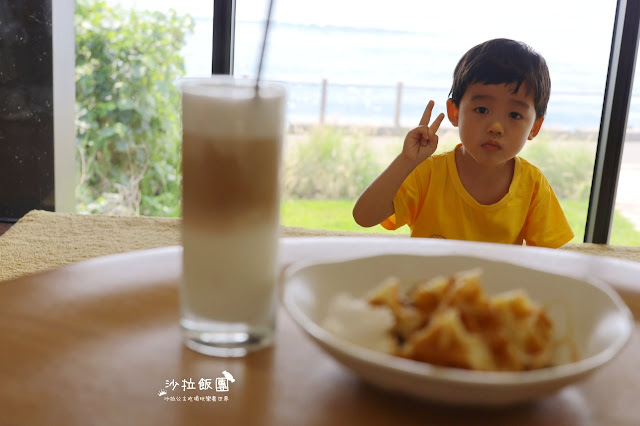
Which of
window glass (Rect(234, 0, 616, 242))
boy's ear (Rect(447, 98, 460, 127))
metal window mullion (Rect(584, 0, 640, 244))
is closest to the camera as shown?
boy's ear (Rect(447, 98, 460, 127))

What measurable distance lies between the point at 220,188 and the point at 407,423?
0.24 m

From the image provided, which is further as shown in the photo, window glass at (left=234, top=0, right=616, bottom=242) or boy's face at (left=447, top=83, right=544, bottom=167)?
window glass at (left=234, top=0, right=616, bottom=242)

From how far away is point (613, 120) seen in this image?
8.89 ft

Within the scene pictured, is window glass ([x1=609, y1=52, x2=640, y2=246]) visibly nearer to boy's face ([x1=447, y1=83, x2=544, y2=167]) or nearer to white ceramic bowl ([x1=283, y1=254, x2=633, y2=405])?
boy's face ([x1=447, y1=83, x2=544, y2=167])

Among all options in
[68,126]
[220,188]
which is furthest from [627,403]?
[68,126]

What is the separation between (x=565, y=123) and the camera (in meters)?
3.63

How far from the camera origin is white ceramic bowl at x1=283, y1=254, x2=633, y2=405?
0.46 meters

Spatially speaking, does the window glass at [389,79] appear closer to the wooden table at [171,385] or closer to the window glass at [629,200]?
the window glass at [629,200]

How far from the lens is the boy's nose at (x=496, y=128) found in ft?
5.05

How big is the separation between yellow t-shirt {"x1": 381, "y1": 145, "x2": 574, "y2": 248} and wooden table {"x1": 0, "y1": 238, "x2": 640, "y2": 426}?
937 mm

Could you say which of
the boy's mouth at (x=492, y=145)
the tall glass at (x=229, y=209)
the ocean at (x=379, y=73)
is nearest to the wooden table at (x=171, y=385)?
the tall glass at (x=229, y=209)

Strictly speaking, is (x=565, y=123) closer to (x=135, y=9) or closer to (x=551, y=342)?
(x=135, y=9)

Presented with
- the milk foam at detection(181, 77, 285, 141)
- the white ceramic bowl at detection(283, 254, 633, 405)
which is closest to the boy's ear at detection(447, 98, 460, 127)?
the white ceramic bowl at detection(283, 254, 633, 405)

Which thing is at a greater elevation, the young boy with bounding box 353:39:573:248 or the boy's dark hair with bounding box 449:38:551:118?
the boy's dark hair with bounding box 449:38:551:118
